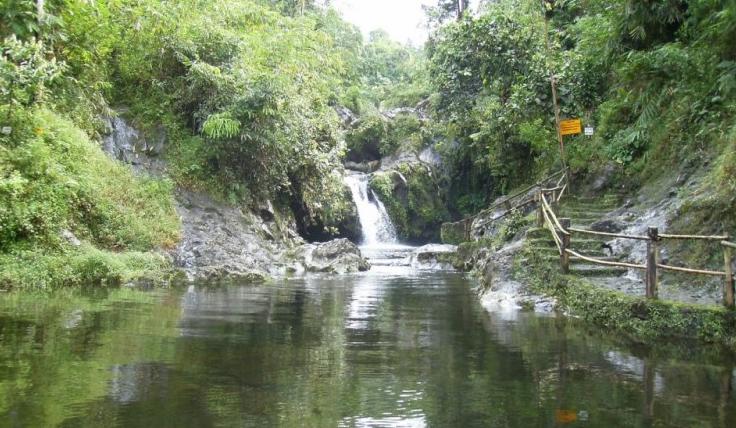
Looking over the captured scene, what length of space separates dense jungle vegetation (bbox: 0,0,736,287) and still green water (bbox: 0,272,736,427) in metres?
3.01

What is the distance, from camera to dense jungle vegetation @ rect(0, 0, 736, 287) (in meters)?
10.5

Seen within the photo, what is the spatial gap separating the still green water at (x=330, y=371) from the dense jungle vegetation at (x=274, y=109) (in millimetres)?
3015

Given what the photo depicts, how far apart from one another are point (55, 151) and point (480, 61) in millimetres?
14908

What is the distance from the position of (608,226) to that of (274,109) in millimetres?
9605

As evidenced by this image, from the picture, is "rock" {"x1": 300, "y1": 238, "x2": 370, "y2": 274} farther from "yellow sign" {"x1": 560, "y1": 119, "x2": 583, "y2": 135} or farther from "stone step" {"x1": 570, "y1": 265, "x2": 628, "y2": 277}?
"stone step" {"x1": 570, "y1": 265, "x2": 628, "y2": 277}

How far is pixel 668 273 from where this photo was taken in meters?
10.5

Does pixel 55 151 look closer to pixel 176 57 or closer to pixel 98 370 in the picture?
pixel 176 57

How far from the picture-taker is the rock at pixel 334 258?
1831cm

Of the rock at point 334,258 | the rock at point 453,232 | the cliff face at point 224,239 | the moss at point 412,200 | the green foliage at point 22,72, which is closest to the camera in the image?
the green foliage at point 22,72

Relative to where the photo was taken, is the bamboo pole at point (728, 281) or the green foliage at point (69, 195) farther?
the green foliage at point (69, 195)

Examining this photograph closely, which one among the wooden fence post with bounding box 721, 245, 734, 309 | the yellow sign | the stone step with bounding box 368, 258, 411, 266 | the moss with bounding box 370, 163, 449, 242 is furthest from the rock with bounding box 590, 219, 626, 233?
the moss with bounding box 370, 163, 449, 242

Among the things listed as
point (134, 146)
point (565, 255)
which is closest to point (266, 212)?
point (134, 146)

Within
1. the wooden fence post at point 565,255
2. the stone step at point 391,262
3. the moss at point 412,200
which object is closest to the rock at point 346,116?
the moss at point 412,200

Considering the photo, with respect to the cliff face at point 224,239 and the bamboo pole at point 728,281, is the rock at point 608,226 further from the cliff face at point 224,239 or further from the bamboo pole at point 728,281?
the cliff face at point 224,239
